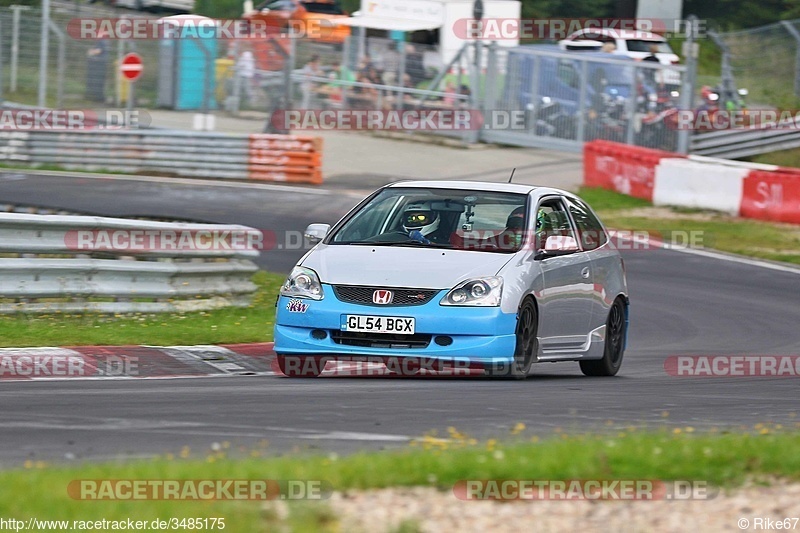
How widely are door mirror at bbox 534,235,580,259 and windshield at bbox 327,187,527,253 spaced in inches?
8.1

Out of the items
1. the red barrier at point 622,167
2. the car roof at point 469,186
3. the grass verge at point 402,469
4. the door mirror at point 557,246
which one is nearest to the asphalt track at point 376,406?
the grass verge at point 402,469

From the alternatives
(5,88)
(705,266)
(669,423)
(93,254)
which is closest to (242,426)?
(669,423)

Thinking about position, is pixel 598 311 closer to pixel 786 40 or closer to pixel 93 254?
pixel 93 254

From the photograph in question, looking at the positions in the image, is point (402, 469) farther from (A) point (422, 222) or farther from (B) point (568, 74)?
(B) point (568, 74)

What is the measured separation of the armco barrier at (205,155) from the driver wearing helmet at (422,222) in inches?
664

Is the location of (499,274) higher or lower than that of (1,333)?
higher

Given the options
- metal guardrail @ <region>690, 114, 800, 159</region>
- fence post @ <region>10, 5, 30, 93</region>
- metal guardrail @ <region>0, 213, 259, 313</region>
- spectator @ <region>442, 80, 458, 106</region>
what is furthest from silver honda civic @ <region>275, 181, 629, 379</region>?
fence post @ <region>10, 5, 30, 93</region>

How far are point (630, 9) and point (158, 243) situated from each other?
36.3 metres

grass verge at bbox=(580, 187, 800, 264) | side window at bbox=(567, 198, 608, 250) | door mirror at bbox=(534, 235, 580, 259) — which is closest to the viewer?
door mirror at bbox=(534, 235, 580, 259)

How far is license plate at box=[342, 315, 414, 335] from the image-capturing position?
9281mm

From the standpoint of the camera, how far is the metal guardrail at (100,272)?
11703 mm

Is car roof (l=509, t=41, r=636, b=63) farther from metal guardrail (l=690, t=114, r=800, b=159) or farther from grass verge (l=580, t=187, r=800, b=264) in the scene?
grass verge (l=580, t=187, r=800, b=264)

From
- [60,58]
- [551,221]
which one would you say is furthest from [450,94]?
[551,221]

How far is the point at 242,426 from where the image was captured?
22.8 feet
